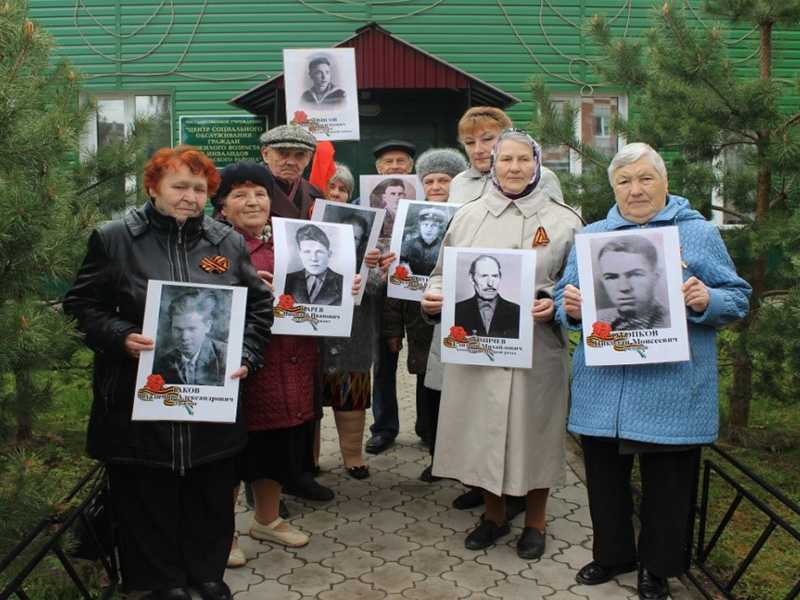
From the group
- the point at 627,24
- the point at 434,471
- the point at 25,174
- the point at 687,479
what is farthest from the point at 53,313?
the point at 627,24

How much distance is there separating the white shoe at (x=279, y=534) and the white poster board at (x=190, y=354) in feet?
3.67

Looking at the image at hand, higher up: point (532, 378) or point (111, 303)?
point (111, 303)

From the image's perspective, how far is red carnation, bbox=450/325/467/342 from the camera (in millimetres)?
3852

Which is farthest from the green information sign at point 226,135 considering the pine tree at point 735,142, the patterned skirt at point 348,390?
the patterned skirt at point 348,390

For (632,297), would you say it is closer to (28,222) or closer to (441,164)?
(441,164)

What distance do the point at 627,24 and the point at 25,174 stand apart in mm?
10671

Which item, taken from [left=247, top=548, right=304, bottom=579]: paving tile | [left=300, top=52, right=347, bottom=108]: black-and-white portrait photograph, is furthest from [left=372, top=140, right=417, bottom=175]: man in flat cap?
[left=247, top=548, right=304, bottom=579]: paving tile

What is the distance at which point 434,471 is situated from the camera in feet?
13.5

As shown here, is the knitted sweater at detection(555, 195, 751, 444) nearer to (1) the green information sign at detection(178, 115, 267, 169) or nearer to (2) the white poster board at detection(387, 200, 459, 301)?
(2) the white poster board at detection(387, 200, 459, 301)

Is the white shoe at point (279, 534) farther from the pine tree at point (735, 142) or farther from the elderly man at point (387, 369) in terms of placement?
the pine tree at point (735, 142)

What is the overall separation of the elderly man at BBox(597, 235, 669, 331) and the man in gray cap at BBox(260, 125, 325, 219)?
170cm

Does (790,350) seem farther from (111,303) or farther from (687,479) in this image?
(111,303)

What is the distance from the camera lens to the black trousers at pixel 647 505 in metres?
3.42

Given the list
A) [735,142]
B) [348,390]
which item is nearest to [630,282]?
[348,390]
